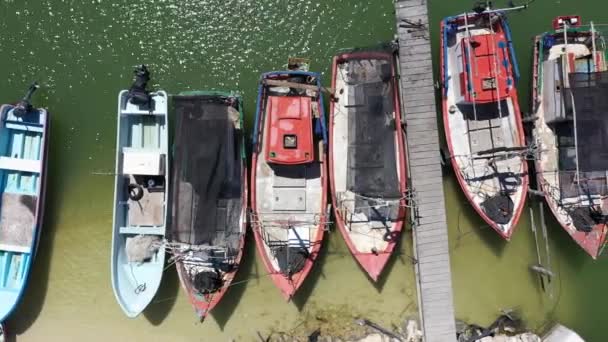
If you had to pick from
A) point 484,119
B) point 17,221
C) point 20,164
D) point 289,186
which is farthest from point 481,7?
point 17,221

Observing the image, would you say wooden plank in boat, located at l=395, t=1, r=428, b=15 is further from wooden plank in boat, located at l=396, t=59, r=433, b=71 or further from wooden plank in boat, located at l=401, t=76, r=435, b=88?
wooden plank in boat, located at l=401, t=76, r=435, b=88

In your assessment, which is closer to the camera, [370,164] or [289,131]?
[289,131]

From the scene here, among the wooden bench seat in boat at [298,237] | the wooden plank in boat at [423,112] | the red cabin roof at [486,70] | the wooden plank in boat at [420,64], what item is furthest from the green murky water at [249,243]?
Answer: the wooden plank in boat at [423,112]

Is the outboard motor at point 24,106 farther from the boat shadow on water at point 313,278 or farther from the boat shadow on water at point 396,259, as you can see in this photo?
the boat shadow on water at point 396,259

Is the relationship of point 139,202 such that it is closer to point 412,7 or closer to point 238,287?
point 238,287

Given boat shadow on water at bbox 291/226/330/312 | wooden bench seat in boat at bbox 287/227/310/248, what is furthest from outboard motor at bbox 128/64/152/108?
boat shadow on water at bbox 291/226/330/312

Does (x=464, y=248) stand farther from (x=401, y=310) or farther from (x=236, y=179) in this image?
(x=236, y=179)
